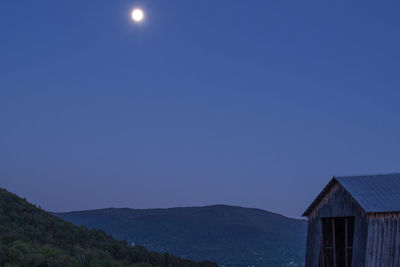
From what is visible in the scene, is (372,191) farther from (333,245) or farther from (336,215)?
(333,245)

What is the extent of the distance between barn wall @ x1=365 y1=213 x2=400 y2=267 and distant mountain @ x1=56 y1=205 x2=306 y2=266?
10023 centimetres

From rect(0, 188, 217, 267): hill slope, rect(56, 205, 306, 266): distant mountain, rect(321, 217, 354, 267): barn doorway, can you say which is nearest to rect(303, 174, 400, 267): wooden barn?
rect(321, 217, 354, 267): barn doorway

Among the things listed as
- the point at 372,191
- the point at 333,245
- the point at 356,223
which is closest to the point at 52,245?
the point at 333,245

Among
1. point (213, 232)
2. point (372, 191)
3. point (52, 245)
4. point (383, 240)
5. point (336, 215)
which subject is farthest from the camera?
point (213, 232)

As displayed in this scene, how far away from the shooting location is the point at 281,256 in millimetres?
135750

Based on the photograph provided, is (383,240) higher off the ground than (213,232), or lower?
lower

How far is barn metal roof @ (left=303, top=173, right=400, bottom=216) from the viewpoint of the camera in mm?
20781

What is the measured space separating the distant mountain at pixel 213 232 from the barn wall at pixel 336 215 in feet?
318

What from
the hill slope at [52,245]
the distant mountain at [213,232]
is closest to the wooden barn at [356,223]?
the hill slope at [52,245]

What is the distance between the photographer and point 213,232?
15675cm

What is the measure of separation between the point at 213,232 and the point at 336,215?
137 meters

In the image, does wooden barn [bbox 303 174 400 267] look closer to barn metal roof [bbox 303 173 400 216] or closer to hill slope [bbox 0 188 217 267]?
barn metal roof [bbox 303 173 400 216]

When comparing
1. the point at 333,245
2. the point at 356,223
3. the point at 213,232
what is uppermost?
the point at 213,232

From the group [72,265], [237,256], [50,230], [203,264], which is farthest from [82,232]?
[237,256]
